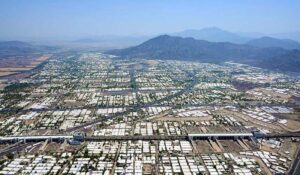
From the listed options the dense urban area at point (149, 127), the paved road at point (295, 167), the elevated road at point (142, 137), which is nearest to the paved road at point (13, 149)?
the dense urban area at point (149, 127)

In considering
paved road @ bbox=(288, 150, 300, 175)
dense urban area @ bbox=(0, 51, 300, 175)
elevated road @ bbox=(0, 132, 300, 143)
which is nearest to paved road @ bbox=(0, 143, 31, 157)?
dense urban area @ bbox=(0, 51, 300, 175)

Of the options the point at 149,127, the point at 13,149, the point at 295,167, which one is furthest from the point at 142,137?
the point at 295,167

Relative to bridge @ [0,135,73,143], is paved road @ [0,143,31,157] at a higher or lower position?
lower

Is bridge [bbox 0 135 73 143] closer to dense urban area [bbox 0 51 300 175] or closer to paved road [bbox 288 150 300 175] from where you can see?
dense urban area [bbox 0 51 300 175]

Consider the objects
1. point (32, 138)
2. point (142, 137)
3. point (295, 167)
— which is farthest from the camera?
point (142, 137)

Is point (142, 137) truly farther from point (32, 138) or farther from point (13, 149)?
point (13, 149)

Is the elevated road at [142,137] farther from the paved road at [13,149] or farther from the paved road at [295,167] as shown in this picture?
the paved road at [295,167]

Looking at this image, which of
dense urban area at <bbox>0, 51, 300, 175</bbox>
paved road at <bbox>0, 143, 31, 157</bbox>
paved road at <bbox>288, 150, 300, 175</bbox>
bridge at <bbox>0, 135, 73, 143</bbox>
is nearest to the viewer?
paved road at <bbox>288, 150, 300, 175</bbox>

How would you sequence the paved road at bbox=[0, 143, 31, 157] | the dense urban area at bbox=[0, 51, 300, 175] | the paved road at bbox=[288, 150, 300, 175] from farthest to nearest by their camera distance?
1. the paved road at bbox=[0, 143, 31, 157]
2. the dense urban area at bbox=[0, 51, 300, 175]
3. the paved road at bbox=[288, 150, 300, 175]
